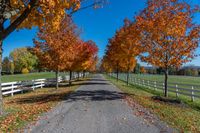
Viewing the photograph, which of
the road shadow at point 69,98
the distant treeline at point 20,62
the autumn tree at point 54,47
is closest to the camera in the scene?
the road shadow at point 69,98

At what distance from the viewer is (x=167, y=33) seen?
1445 cm

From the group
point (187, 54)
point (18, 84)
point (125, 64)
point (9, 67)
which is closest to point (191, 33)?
point (187, 54)

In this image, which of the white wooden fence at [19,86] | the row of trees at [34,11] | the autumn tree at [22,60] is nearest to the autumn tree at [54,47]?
the white wooden fence at [19,86]

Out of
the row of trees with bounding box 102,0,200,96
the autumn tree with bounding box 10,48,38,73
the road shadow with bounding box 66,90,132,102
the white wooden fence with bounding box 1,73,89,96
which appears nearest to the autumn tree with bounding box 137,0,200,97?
the row of trees with bounding box 102,0,200,96

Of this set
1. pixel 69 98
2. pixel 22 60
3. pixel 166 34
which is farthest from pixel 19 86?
pixel 22 60

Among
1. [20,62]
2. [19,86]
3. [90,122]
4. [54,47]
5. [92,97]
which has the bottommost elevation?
[90,122]

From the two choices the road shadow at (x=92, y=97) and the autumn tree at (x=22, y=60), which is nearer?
the road shadow at (x=92, y=97)

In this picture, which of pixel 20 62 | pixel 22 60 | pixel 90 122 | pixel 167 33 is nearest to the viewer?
pixel 90 122

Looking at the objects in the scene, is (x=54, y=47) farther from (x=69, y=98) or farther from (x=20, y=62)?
(x=20, y=62)

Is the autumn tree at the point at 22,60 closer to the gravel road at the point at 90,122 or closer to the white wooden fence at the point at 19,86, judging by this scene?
the white wooden fence at the point at 19,86

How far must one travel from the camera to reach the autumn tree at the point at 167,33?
14.5 meters

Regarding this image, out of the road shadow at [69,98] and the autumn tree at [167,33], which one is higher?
the autumn tree at [167,33]

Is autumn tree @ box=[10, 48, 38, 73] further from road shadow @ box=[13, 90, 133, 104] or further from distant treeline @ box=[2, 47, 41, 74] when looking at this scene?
road shadow @ box=[13, 90, 133, 104]

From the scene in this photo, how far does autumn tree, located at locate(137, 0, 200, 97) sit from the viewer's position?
14.5 m
